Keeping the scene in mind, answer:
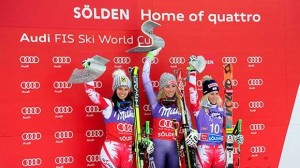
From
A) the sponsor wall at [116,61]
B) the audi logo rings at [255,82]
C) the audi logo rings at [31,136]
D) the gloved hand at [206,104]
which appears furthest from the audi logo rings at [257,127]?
the audi logo rings at [31,136]

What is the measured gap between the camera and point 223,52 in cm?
489

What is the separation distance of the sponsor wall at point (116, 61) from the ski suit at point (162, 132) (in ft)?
0.96

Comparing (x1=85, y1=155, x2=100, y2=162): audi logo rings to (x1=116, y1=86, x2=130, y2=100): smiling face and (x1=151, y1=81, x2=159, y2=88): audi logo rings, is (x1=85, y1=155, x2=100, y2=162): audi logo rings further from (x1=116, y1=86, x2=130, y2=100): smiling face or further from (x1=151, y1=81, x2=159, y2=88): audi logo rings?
(x1=151, y1=81, x2=159, y2=88): audi logo rings

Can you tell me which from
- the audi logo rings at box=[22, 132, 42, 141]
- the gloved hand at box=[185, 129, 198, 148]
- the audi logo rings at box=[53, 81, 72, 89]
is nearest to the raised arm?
the gloved hand at box=[185, 129, 198, 148]

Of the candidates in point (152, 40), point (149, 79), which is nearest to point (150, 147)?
point (149, 79)

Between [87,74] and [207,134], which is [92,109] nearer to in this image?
[87,74]

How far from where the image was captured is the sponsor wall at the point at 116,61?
4.32 meters

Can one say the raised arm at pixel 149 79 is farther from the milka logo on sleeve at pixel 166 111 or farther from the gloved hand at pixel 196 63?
the gloved hand at pixel 196 63

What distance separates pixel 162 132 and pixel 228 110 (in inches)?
25.9

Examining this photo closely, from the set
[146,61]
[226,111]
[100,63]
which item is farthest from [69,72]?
[226,111]

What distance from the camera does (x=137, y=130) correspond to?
425 centimetres

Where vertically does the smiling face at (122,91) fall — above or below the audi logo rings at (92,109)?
above

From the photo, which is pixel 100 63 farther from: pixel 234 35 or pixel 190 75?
pixel 234 35

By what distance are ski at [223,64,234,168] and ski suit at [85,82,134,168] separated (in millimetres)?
900
